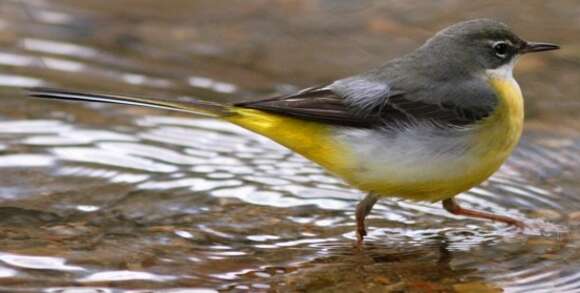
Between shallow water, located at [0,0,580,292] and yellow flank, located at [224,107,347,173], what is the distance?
439mm

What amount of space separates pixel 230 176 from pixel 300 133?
3.15 feet

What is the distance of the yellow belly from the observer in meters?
6.48

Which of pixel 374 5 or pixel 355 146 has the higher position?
pixel 374 5

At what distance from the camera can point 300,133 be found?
6691 millimetres

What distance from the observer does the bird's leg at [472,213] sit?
22.3 ft

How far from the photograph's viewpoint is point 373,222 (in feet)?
22.8

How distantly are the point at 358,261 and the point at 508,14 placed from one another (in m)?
5.27

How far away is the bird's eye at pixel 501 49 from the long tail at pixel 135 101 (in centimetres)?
168

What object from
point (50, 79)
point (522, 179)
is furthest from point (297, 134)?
point (50, 79)

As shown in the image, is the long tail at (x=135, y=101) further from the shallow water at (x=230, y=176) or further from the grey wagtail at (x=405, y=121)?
the shallow water at (x=230, y=176)

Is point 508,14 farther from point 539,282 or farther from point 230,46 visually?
point 539,282

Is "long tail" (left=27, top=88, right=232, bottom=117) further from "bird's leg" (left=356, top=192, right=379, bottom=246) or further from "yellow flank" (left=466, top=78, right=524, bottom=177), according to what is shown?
"yellow flank" (left=466, top=78, right=524, bottom=177)

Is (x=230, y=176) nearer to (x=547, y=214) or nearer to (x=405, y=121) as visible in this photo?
(x=405, y=121)

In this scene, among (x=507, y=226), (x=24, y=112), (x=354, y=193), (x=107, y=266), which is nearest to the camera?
(x=107, y=266)
